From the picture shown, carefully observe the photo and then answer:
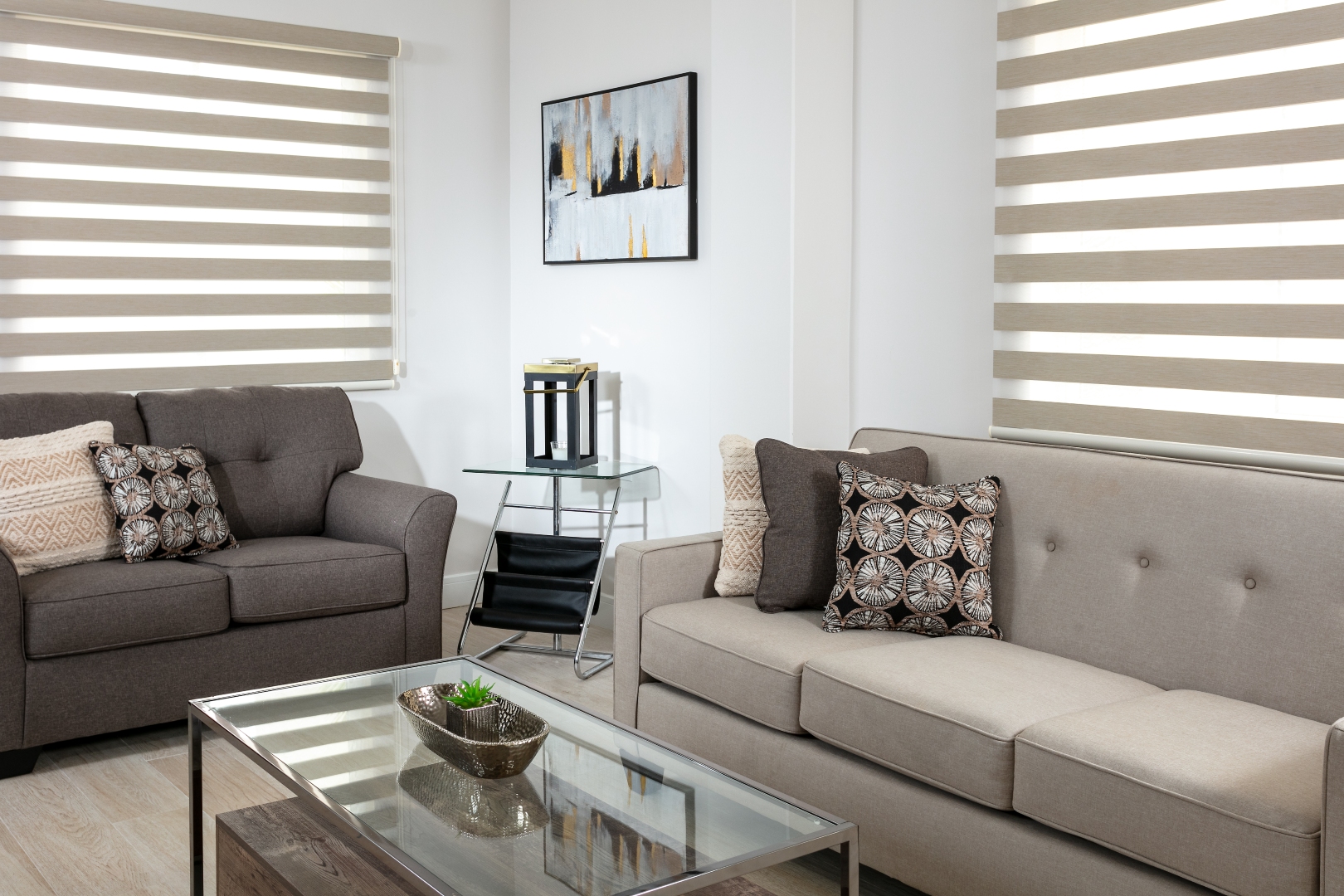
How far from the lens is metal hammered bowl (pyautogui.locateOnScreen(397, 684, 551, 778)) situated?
191cm

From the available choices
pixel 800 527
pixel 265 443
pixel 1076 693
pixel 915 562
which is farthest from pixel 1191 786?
pixel 265 443

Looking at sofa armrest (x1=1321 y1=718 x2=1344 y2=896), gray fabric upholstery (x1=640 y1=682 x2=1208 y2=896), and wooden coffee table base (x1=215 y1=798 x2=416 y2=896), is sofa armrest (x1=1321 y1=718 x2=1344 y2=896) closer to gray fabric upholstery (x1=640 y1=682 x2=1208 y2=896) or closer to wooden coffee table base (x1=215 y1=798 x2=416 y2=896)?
gray fabric upholstery (x1=640 y1=682 x2=1208 y2=896)

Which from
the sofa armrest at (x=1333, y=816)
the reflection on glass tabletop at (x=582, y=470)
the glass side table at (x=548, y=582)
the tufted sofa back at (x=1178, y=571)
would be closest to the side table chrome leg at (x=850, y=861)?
the sofa armrest at (x=1333, y=816)

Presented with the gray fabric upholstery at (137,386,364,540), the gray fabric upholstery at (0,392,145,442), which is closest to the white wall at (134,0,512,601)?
the gray fabric upholstery at (137,386,364,540)

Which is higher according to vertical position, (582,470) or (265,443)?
(265,443)

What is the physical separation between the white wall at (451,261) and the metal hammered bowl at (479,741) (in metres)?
2.49

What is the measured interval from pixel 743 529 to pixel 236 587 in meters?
1.44

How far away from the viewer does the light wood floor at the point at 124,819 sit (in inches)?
95.1

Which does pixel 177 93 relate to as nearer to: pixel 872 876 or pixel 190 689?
pixel 190 689

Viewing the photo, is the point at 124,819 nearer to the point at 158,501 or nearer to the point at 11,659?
the point at 11,659

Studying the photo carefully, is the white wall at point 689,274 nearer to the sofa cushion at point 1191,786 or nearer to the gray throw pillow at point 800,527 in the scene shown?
the gray throw pillow at point 800,527

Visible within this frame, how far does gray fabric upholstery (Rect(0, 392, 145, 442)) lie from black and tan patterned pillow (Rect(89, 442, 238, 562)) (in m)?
0.15

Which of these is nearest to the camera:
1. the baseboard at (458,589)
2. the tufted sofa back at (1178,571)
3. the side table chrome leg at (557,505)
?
the tufted sofa back at (1178,571)

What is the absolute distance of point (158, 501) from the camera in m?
3.34
